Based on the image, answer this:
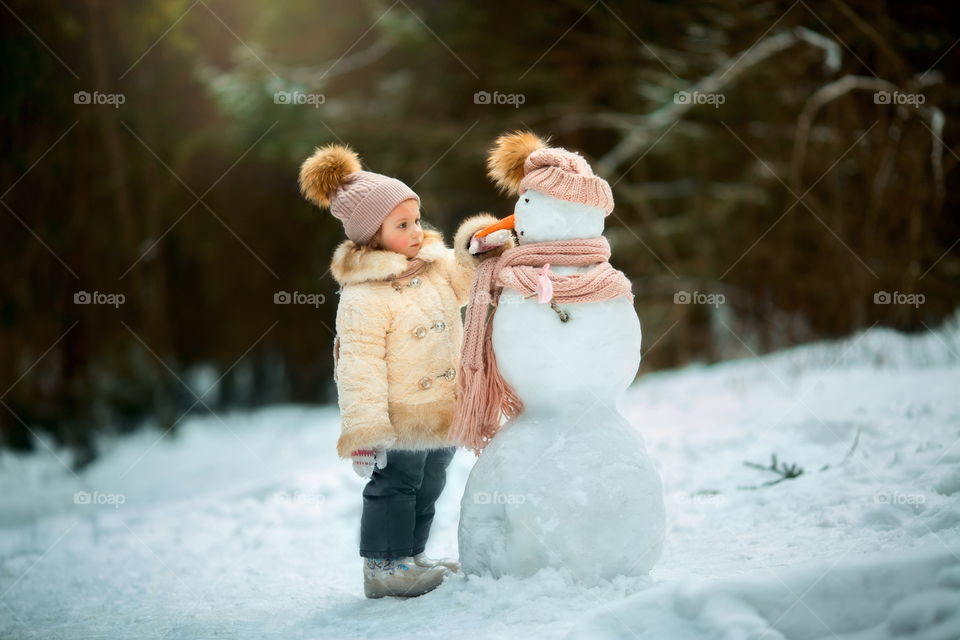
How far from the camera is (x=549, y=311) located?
2.91m

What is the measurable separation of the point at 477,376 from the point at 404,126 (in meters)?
5.80

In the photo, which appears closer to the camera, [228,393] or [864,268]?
[864,268]

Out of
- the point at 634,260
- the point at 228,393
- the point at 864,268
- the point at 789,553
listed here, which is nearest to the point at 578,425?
the point at 789,553

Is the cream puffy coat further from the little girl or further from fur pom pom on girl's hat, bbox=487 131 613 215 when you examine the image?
fur pom pom on girl's hat, bbox=487 131 613 215

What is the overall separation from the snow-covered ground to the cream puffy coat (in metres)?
0.60

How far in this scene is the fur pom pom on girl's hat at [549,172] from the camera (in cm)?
293

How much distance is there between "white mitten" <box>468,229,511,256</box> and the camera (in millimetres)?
3119

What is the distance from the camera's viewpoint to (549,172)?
295cm

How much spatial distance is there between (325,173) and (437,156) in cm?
550

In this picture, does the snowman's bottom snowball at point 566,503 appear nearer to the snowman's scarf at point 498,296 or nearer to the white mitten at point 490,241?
the snowman's scarf at point 498,296

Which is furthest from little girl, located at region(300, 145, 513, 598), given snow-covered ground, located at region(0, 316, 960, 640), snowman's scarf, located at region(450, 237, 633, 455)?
snow-covered ground, located at region(0, 316, 960, 640)

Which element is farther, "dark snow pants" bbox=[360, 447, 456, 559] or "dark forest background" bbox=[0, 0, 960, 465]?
"dark forest background" bbox=[0, 0, 960, 465]

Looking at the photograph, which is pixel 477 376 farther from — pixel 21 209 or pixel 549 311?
pixel 21 209

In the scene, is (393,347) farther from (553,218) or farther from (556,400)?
(553,218)
